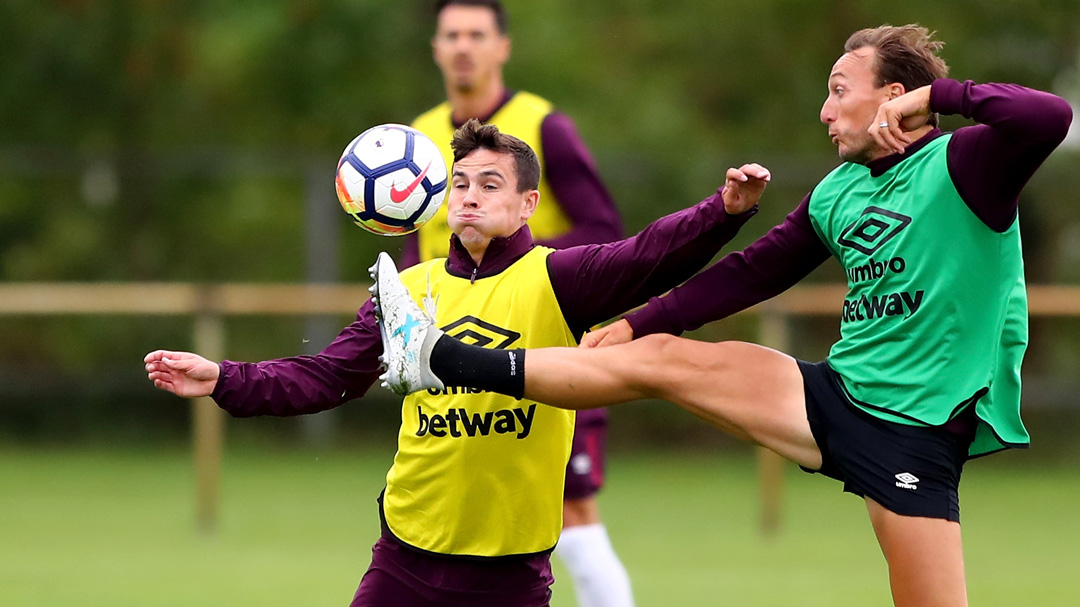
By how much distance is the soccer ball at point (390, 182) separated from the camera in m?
4.32

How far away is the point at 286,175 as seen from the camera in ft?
42.7

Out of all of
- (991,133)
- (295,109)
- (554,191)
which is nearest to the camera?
(991,133)

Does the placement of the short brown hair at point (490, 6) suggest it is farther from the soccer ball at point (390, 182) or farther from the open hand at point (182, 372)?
the open hand at point (182, 372)

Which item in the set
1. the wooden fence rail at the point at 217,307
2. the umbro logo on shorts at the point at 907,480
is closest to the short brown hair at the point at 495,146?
the umbro logo on shorts at the point at 907,480

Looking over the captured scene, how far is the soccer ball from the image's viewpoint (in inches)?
170

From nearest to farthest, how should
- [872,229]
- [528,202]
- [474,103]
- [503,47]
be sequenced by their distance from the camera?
[872,229], [528,202], [474,103], [503,47]

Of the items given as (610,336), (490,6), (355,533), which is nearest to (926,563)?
(610,336)

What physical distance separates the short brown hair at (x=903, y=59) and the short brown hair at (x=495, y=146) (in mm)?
991

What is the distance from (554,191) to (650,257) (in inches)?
70.0

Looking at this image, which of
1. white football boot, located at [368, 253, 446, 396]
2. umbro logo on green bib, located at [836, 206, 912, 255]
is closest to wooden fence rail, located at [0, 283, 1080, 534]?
umbro logo on green bib, located at [836, 206, 912, 255]

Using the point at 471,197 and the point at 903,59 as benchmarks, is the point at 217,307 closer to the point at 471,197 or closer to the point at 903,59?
the point at 471,197

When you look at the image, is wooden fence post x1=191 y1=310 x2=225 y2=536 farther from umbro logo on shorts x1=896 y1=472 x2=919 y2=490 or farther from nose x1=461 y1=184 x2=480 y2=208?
umbro logo on shorts x1=896 y1=472 x2=919 y2=490

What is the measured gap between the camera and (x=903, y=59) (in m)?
4.20

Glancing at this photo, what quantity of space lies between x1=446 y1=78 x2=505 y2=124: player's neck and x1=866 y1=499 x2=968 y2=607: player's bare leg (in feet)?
8.72
